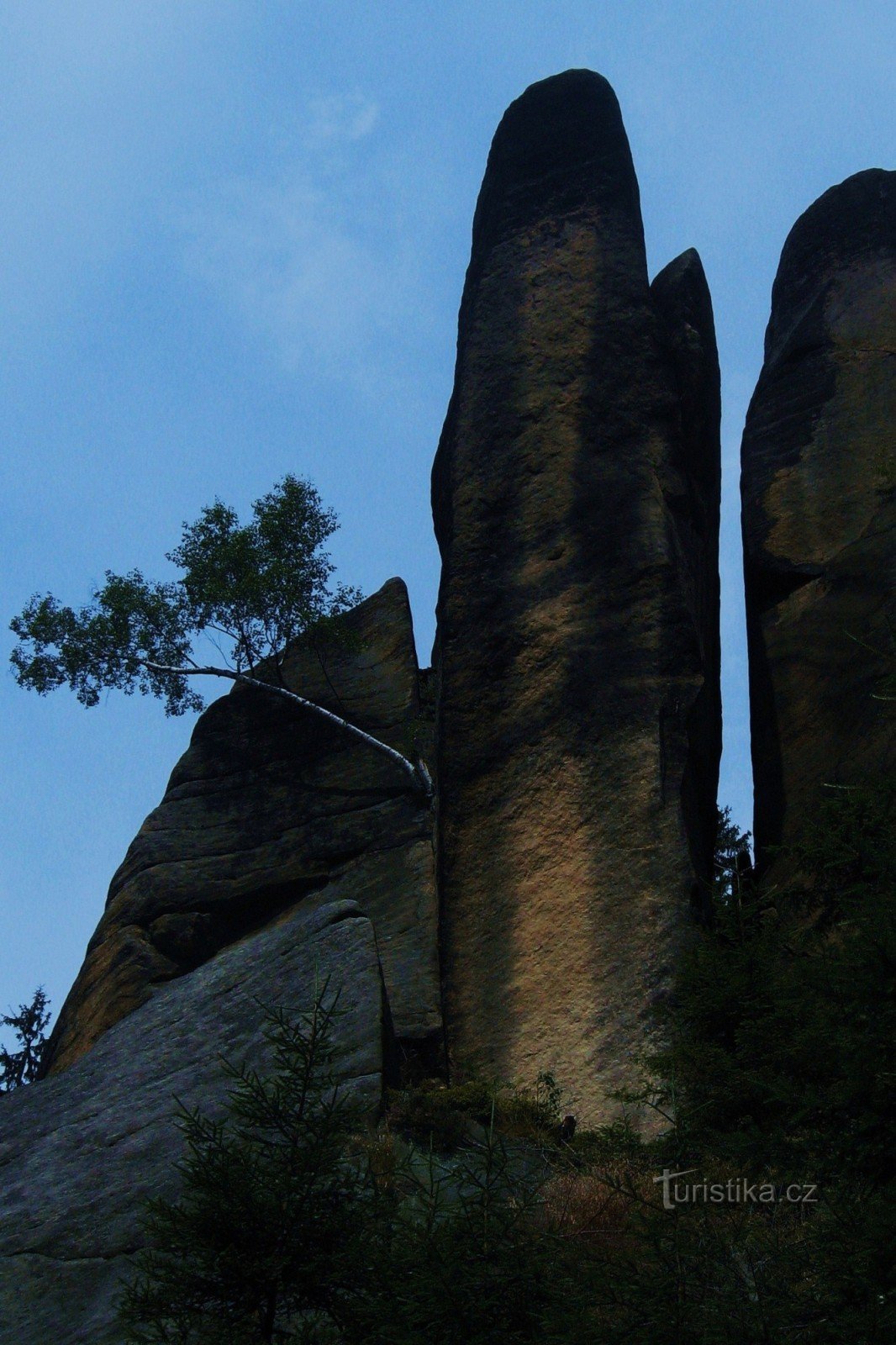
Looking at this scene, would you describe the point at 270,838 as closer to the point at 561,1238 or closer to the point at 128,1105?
the point at 128,1105

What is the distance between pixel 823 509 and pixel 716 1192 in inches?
372

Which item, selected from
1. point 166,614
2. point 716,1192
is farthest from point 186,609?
point 716,1192

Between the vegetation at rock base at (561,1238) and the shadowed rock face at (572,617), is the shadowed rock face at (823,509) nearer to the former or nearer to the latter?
the shadowed rock face at (572,617)

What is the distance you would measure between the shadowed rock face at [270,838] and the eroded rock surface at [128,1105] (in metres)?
3.15

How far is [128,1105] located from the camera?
33.6 feet

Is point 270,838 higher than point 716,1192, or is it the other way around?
point 270,838

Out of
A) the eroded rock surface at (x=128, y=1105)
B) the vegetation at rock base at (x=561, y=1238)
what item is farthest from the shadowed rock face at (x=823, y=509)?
the vegetation at rock base at (x=561, y=1238)

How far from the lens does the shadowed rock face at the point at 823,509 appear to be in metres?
14.6

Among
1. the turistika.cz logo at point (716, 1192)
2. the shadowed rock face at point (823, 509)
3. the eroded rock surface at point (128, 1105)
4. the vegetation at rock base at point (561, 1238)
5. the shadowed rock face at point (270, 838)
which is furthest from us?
the shadowed rock face at point (270, 838)

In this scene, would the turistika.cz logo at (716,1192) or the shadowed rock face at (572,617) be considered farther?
the shadowed rock face at (572,617)

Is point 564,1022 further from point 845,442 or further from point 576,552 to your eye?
point 845,442

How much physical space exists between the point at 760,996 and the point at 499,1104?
→ 2753 millimetres

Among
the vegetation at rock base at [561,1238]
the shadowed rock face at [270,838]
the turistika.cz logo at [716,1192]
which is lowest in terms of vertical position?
the vegetation at rock base at [561,1238]

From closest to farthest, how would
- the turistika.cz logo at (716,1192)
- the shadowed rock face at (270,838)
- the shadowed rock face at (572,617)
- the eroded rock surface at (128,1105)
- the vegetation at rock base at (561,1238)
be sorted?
the vegetation at rock base at (561,1238), the turistika.cz logo at (716,1192), the eroded rock surface at (128,1105), the shadowed rock face at (572,617), the shadowed rock face at (270,838)
